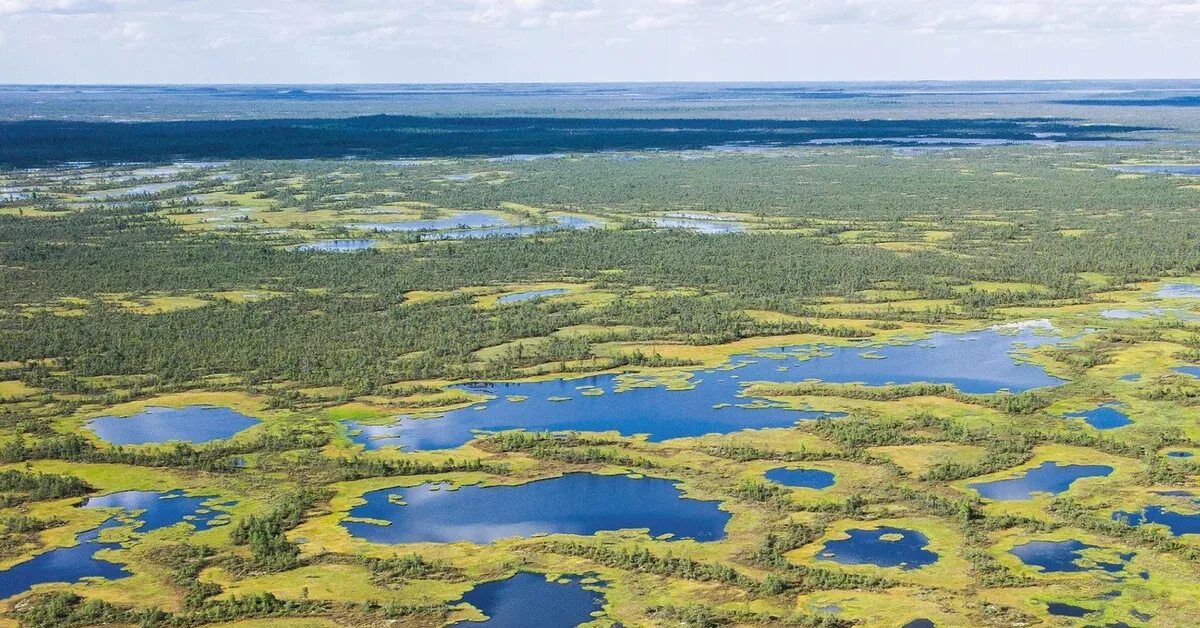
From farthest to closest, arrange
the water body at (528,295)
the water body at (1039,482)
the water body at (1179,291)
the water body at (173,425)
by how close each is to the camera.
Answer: the water body at (528,295) < the water body at (1179,291) < the water body at (173,425) < the water body at (1039,482)

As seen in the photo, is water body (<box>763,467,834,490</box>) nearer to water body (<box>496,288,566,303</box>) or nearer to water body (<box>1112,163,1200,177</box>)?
water body (<box>496,288,566,303</box>)

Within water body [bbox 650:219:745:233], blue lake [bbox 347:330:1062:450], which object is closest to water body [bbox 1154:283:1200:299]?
blue lake [bbox 347:330:1062:450]

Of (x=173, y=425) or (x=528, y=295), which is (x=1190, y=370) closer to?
(x=528, y=295)

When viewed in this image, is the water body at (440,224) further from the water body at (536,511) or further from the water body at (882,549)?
the water body at (882,549)

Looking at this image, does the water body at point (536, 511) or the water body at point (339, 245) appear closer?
the water body at point (536, 511)

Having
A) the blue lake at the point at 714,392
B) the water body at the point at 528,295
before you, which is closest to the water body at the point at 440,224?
the water body at the point at 528,295

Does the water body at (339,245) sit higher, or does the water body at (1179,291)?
the water body at (339,245)

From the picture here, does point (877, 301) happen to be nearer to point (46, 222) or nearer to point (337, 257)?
point (337, 257)
